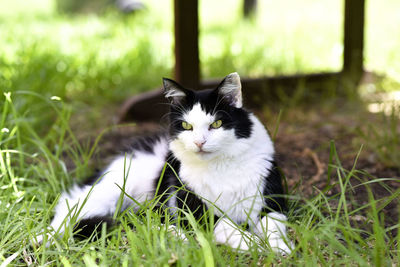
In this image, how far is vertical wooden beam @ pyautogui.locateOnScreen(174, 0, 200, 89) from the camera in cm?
343

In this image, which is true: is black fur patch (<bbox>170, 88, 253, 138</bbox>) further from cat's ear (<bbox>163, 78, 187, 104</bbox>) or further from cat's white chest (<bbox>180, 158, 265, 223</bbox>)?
cat's white chest (<bbox>180, 158, 265, 223</bbox>)

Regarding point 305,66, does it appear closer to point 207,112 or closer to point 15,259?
point 207,112

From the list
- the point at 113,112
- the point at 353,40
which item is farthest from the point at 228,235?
the point at 353,40

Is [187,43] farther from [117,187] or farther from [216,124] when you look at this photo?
[216,124]

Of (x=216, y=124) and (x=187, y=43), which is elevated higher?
(x=187, y=43)

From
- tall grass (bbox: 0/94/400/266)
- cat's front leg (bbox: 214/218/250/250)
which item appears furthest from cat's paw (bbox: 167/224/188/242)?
cat's front leg (bbox: 214/218/250/250)

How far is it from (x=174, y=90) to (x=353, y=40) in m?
2.70

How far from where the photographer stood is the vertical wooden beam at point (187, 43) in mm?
3426

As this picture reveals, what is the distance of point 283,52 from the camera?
4.81 meters

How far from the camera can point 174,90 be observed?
77.9 inches

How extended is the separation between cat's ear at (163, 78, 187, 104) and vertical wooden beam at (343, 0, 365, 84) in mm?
2481

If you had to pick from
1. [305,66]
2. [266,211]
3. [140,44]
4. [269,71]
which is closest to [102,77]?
[140,44]

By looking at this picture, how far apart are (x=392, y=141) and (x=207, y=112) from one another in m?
1.38

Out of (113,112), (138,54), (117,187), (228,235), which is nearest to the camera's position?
(228,235)
